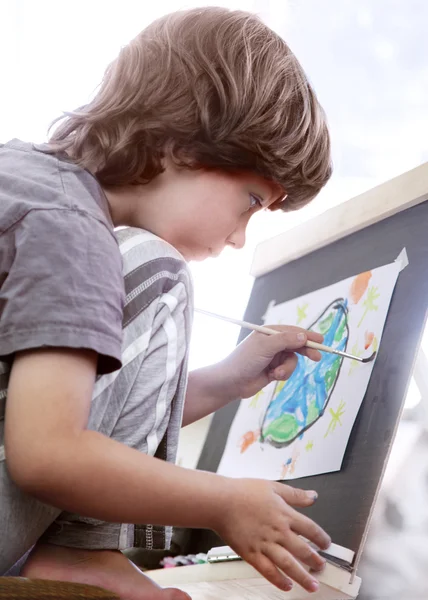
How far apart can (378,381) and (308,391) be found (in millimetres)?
198

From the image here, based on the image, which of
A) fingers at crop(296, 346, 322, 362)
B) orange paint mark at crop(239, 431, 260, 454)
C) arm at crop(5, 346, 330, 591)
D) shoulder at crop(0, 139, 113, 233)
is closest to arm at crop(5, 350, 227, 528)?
arm at crop(5, 346, 330, 591)

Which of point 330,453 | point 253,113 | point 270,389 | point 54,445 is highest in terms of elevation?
point 253,113

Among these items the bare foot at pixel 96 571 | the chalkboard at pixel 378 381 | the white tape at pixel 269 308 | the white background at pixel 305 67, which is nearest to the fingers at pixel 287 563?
the bare foot at pixel 96 571

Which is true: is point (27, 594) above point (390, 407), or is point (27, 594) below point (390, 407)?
below

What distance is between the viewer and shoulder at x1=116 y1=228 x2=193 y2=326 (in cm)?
77

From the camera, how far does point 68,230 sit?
2.14 ft

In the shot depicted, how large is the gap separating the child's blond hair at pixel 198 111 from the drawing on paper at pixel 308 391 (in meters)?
0.38

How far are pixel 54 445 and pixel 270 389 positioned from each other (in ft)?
2.73

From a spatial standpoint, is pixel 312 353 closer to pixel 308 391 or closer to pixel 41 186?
pixel 308 391

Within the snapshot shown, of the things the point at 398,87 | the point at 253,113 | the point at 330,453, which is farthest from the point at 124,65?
the point at 398,87

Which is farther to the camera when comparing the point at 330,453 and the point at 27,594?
the point at 330,453

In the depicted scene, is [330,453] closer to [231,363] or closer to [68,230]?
[231,363]

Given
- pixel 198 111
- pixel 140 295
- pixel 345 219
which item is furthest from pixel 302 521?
pixel 345 219

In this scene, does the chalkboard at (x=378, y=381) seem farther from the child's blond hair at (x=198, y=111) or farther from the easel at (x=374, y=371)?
the child's blond hair at (x=198, y=111)
